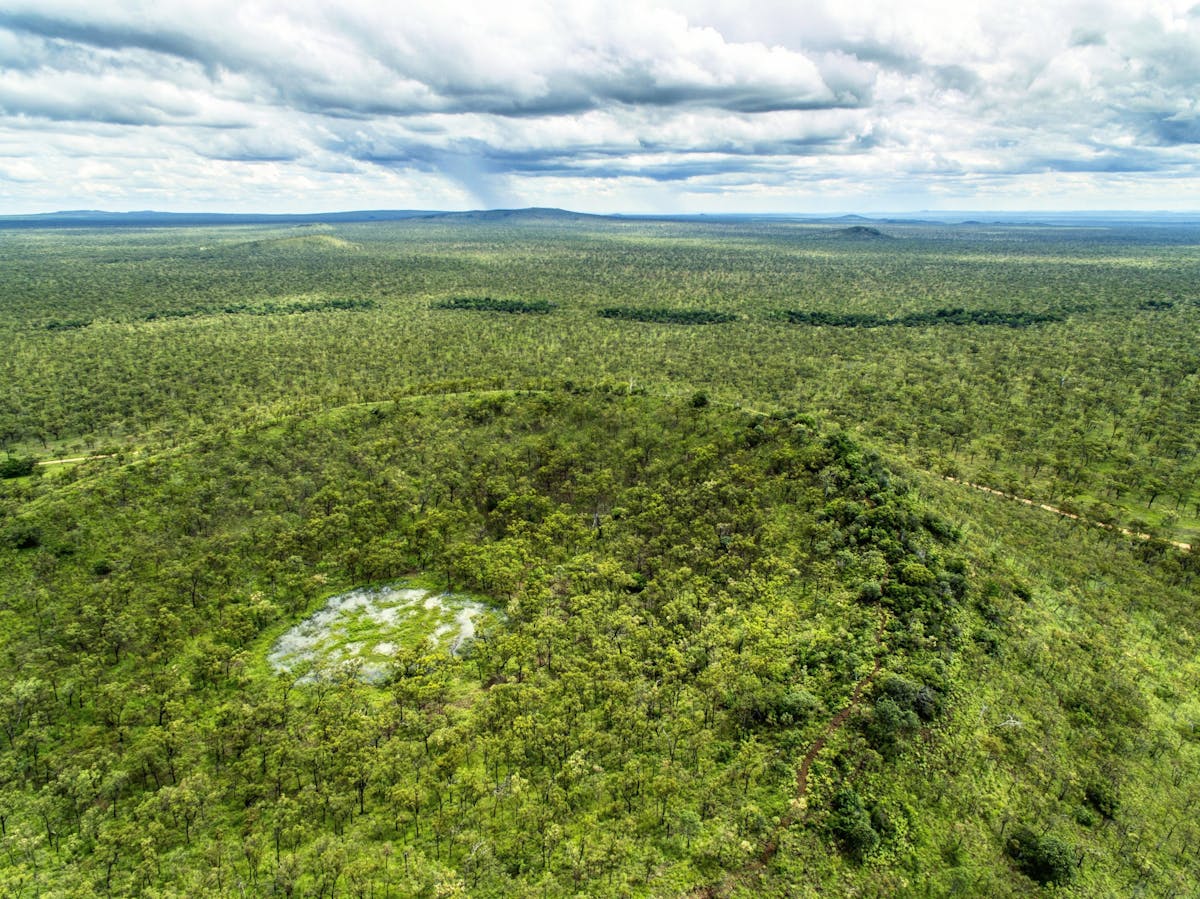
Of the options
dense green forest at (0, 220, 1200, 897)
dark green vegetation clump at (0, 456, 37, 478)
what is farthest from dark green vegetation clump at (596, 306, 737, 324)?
dark green vegetation clump at (0, 456, 37, 478)

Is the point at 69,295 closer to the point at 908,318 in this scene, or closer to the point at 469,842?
the point at 469,842

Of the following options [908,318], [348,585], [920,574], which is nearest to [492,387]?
[348,585]

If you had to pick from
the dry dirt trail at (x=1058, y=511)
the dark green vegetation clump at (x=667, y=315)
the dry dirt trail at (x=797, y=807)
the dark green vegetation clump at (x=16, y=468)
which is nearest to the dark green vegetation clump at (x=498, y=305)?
the dark green vegetation clump at (x=667, y=315)

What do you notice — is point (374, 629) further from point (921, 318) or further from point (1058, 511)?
point (921, 318)

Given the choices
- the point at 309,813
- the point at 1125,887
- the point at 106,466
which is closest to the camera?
the point at 1125,887

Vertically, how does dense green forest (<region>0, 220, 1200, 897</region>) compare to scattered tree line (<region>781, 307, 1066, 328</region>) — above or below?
below

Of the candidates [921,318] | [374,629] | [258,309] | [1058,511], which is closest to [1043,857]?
[374,629]

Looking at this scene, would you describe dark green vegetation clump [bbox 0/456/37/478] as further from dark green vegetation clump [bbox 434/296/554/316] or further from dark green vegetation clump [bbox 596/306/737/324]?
dark green vegetation clump [bbox 596/306/737/324]
